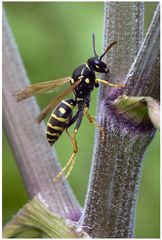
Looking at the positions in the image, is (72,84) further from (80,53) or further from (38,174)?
(80,53)

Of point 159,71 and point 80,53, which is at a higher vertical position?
point 159,71

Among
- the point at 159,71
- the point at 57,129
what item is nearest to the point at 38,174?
the point at 57,129

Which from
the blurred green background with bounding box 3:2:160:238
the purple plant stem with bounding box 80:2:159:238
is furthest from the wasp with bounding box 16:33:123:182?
the blurred green background with bounding box 3:2:160:238

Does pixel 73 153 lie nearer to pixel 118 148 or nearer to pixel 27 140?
pixel 27 140

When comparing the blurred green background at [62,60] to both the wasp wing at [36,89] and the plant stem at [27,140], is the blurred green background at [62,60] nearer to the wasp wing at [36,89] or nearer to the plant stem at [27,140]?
the wasp wing at [36,89]

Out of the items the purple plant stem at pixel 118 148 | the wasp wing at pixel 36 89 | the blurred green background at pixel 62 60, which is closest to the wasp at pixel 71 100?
the wasp wing at pixel 36 89
